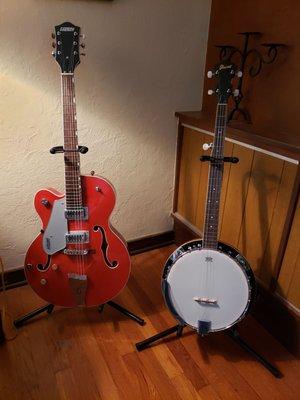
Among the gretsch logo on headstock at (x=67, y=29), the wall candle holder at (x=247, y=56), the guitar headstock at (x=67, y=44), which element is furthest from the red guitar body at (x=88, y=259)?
the wall candle holder at (x=247, y=56)

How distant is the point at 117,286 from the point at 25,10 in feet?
4.25

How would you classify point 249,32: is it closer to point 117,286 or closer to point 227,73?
point 227,73

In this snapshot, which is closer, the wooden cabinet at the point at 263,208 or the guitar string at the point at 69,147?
the guitar string at the point at 69,147

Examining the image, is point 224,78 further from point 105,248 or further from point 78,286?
point 78,286

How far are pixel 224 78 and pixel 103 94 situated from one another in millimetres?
693

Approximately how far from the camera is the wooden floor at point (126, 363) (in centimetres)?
128

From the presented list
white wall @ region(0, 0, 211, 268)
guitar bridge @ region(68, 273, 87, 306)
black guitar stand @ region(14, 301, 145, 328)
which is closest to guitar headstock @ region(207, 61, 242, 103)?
white wall @ region(0, 0, 211, 268)

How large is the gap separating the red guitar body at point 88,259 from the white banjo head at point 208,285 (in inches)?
9.7

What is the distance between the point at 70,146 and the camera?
129 centimetres

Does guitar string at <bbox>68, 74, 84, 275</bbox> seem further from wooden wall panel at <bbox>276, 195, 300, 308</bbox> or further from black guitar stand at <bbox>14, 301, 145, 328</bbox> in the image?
wooden wall panel at <bbox>276, 195, 300, 308</bbox>

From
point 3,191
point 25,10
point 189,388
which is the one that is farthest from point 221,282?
point 25,10

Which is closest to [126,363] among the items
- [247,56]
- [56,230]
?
[56,230]

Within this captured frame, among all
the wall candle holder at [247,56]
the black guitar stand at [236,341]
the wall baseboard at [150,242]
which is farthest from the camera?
the wall baseboard at [150,242]

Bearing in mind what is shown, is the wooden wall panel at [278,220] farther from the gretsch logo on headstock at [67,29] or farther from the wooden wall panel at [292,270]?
the gretsch logo on headstock at [67,29]
